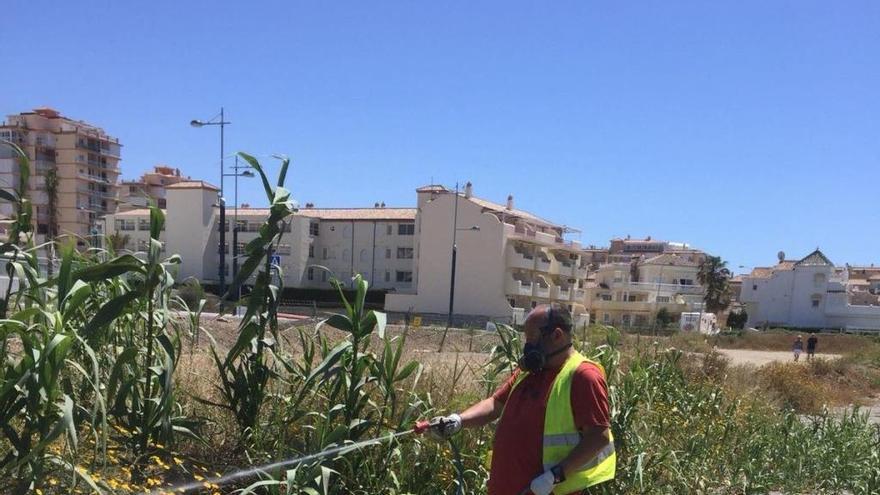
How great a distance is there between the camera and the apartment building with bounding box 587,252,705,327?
256 ft

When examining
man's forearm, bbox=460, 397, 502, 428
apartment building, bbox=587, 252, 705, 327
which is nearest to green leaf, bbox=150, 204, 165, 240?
man's forearm, bbox=460, 397, 502, 428

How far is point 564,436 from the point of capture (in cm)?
306

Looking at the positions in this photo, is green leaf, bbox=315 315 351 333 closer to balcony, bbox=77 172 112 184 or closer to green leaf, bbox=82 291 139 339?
green leaf, bbox=82 291 139 339

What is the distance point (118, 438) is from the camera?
3.34 meters

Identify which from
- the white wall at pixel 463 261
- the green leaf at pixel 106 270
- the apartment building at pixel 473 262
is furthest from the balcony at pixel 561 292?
the green leaf at pixel 106 270

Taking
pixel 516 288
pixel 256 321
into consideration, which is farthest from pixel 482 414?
pixel 516 288

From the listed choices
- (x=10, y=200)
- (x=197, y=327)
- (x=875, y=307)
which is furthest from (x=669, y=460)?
(x=875, y=307)

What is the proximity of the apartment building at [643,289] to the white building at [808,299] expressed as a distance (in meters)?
7.30

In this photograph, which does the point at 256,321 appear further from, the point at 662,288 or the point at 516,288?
the point at 662,288

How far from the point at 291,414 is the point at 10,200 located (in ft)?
5.47

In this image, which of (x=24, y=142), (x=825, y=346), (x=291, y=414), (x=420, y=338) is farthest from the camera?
(x=24, y=142)

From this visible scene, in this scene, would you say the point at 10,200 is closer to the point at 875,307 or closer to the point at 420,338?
the point at 420,338

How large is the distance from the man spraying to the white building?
83931mm

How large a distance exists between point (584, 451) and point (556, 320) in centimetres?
57
